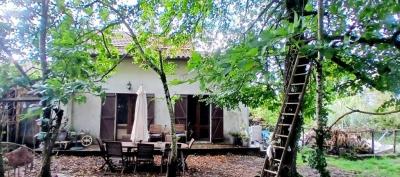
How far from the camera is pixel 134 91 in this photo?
1309 cm

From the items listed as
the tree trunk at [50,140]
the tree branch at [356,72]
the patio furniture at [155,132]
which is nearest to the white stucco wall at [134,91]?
the patio furniture at [155,132]

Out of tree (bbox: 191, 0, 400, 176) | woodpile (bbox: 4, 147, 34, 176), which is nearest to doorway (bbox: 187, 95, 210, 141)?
woodpile (bbox: 4, 147, 34, 176)

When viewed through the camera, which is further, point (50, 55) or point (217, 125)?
point (217, 125)

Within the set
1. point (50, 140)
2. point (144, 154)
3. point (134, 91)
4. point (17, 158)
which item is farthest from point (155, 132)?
point (50, 140)

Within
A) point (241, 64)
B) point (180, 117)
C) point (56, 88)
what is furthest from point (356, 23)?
point (180, 117)

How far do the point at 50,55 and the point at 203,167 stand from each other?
250 inches

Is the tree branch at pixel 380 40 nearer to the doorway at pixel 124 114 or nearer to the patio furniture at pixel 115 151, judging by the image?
the patio furniture at pixel 115 151

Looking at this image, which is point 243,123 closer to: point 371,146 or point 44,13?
point 371,146

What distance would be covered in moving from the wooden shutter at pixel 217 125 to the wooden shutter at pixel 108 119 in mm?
3735

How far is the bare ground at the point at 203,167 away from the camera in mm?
8414

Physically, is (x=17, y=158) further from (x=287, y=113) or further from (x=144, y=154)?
(x=287, y=113)

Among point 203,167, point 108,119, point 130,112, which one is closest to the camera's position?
point 203,167

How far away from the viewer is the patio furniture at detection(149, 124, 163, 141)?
451 inches

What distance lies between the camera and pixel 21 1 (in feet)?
18.7
